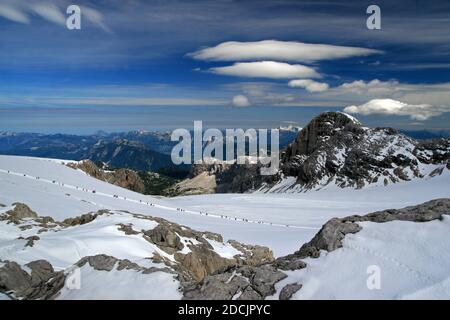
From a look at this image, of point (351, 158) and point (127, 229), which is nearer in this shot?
point (127, 229)

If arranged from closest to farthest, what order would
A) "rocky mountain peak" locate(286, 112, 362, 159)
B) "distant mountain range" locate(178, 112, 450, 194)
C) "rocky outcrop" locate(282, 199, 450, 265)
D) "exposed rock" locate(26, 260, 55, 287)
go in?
"rocky outcrop" locate(282, 199, 450, 265), "exposed rock" locate(26, 260, 55, 287), "distant mountain range" locate(178, 112, 450, 194), "rocky mountain peak" locate(286, 112, 362, 159)

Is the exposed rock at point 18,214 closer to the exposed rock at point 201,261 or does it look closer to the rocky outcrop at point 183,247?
the rocky outcrop at point 183,247

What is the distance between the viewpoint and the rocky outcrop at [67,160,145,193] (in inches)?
3679

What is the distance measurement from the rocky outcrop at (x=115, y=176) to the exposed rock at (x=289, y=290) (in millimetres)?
83110

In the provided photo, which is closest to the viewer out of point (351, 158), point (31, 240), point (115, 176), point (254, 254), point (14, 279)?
point (14, 279)

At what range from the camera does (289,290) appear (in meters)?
12.9

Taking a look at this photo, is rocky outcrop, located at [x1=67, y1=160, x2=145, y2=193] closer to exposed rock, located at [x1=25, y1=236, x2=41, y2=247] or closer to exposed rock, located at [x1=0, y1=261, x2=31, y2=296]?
exposed rock, located at [x1=25, y1=236, x2=41, y2=247]

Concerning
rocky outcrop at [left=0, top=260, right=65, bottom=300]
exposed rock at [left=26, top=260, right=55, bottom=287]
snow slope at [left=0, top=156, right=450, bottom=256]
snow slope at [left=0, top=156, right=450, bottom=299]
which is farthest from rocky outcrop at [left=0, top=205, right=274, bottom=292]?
rocky outcrop at [left=0, top=260, right=65, bottom=300]

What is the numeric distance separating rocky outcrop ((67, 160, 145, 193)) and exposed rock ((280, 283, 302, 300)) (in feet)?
273

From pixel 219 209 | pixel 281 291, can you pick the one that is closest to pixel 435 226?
pixel 281 291

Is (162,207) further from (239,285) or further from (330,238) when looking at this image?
(239,285)

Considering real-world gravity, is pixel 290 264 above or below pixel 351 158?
above

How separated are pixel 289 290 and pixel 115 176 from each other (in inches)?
4352

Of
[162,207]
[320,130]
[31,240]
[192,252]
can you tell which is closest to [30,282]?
[31,240]
